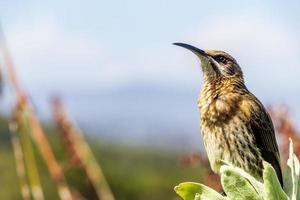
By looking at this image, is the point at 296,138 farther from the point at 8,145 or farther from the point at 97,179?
the point at 8,145

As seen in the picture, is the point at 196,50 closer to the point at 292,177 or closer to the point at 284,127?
the point at 284,127

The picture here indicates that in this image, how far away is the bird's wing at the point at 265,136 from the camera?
20.9 ft

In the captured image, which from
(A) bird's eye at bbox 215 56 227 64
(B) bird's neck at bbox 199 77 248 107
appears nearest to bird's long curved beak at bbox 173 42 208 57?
(A) bird's eye at bbox 215 56 227 64

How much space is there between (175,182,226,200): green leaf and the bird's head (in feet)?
11.3

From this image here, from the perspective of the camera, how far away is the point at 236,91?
698 cm

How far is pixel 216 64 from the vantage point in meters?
6.95

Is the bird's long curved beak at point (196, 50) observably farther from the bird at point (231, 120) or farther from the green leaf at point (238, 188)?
the green leaf at point (238, 188)

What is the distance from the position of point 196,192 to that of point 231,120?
3.24m

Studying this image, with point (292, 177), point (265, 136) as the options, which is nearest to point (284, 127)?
point (265, 136)

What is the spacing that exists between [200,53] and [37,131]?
213 cm

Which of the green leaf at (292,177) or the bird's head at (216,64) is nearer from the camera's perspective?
the green leaf at (292,177)

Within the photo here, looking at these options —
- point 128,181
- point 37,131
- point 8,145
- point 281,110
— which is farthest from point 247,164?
point 8,145

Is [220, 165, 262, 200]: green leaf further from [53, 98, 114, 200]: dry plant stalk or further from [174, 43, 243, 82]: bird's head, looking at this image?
[174, 43, 243, 82]: bird's head

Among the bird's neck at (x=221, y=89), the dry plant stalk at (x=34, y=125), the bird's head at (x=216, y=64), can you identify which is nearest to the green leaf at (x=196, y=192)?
the dry plant stalk at (x=34, y=125)
